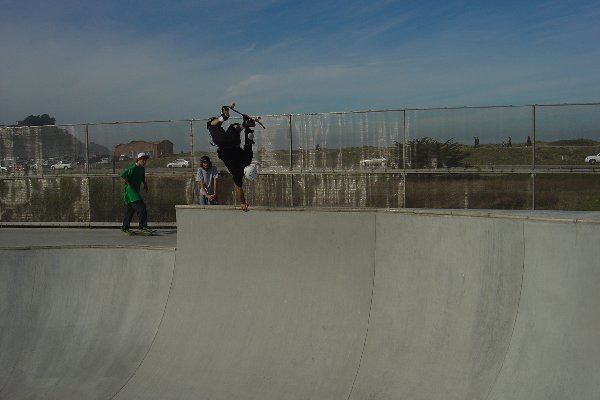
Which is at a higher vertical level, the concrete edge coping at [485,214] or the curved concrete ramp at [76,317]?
the concrete edge coping at [485,214]

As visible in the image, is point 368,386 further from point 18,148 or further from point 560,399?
point 18,148

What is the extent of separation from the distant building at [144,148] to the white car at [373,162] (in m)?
3.99

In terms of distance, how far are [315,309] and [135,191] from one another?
5.03m

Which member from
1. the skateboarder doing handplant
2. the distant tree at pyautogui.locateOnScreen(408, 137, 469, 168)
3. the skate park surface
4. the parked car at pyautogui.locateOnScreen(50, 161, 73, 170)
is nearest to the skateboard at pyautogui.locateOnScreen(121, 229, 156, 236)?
the skate park surface

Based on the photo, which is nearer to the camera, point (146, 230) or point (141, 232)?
point (146, 230)

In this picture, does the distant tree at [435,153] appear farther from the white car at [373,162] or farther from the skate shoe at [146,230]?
the skate shoe at [146,230]

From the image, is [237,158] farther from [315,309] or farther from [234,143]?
[315,309]

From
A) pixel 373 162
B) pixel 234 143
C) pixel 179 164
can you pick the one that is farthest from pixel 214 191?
pixel 373 162

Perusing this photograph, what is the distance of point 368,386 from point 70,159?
29.3ft

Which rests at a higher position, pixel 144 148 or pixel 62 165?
pixel 144 148

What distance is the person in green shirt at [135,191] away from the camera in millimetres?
10078

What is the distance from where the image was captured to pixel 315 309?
6.38 m

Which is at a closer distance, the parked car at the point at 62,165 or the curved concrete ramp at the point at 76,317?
the curved concrete ramp at the point at 76,317

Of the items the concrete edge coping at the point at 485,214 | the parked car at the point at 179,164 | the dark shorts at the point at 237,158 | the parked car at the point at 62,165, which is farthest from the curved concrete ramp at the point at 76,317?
the parked car at the point at 62,165
